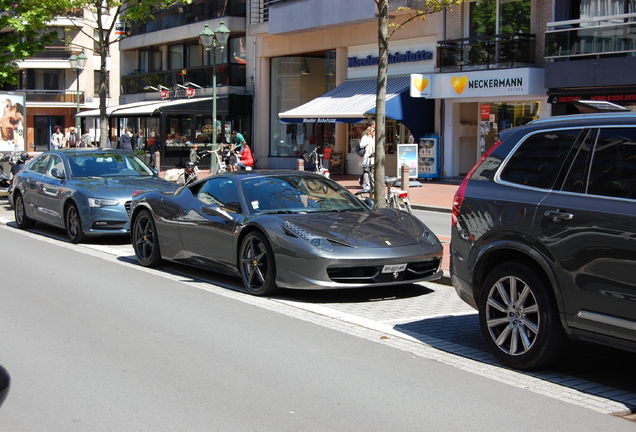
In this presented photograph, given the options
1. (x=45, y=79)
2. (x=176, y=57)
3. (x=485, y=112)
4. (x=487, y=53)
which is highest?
(x=45, y=79)

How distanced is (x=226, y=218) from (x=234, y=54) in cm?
3092

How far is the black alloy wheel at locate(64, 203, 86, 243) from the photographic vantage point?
13188mm

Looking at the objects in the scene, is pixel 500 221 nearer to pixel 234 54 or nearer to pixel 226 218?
pixel 226 218

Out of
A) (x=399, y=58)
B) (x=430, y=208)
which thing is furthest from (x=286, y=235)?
(x=399, y=58)

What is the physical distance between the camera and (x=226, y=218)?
926 centimetres

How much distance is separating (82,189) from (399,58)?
59.0 feet

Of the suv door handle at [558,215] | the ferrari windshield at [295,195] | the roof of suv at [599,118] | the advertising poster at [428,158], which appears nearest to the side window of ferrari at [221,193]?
the ferrari windshield at [295,195]

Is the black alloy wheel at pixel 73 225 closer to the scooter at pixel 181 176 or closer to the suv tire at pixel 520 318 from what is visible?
the suv tire at pixel 520 318

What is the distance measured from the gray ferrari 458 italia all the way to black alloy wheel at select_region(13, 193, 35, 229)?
18.2ft

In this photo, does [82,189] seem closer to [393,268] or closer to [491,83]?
[393,268]

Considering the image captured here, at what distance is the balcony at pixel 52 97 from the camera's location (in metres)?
69.5

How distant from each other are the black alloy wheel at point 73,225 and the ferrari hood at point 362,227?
5.58 m

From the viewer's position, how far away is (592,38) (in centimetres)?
2280

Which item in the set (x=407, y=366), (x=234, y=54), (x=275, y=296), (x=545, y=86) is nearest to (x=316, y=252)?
(x=275, y=296)
